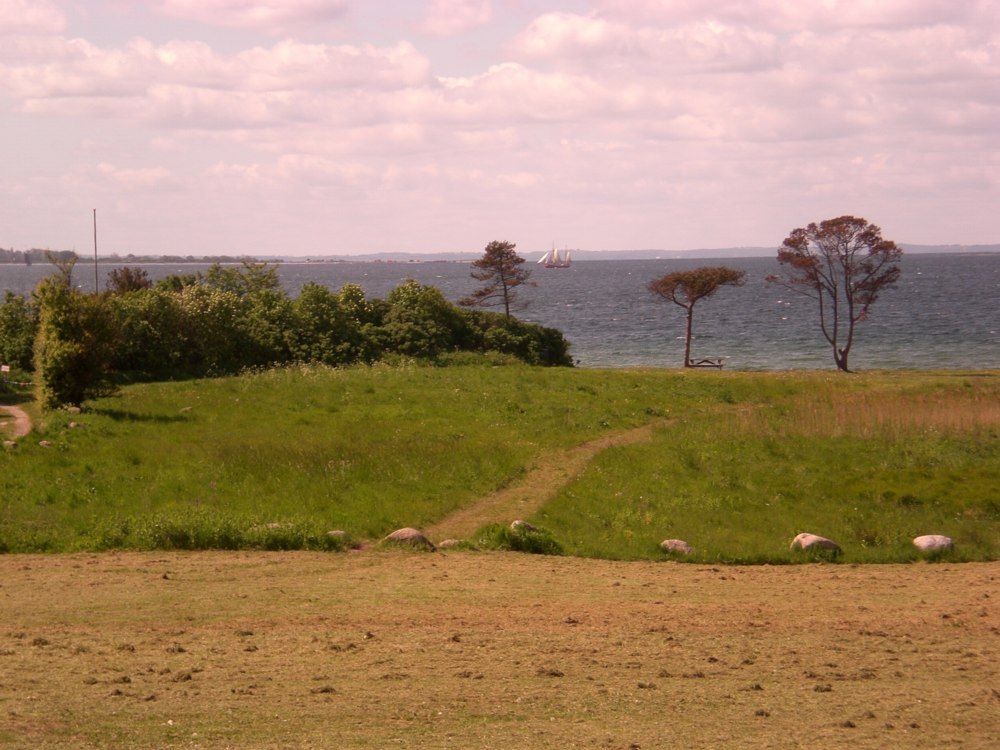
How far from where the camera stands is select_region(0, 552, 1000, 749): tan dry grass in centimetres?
1003

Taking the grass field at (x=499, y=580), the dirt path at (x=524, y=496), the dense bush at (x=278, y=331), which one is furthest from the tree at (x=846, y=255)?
the dirt path at (x=524, y=496)

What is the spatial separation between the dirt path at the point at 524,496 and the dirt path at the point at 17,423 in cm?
1323

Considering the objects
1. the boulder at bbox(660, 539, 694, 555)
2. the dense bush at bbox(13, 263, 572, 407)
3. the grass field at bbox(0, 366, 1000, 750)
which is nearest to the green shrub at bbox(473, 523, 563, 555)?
the grass field at bbox(0, 366, 1000, 750)

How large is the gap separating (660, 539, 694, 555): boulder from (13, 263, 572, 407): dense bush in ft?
79.5

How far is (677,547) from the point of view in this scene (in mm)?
19562

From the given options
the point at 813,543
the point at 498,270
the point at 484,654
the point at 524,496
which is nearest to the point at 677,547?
the point at 813,543

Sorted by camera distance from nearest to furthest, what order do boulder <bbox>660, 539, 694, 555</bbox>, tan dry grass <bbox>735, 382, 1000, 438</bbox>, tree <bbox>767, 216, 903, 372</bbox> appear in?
boulder <bbox>660, 539, 694, 555</bbox> → tan dry grass <bbox>735, 382, 1000, 438</bbox> → tree <bbox>767, 216, 903, 372</bbox>

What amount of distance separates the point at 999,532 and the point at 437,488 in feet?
37.6

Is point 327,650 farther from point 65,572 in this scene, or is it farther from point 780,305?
point 780,305

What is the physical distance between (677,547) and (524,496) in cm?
451

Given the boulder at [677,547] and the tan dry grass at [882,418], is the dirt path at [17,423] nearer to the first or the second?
the boulder at [677,547]

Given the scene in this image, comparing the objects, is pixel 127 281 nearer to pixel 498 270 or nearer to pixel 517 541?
pixel 498 270

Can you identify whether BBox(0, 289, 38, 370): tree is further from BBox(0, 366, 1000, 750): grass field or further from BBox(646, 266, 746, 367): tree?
BBox(646, 266, 746, 367): tree

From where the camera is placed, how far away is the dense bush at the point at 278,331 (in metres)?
45.0
